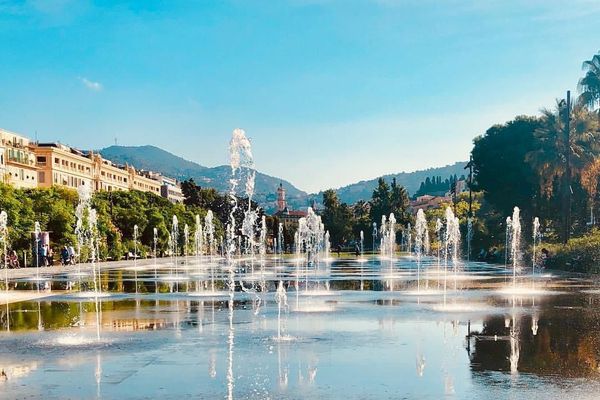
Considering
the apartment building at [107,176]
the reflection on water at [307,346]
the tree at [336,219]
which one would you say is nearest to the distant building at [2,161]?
the apartment building at [107,176]

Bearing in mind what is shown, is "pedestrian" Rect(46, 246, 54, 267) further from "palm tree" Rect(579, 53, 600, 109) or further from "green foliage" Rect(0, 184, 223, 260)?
"palm tree" Rect(579, 53, 600, 109)

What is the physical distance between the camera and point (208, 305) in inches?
749

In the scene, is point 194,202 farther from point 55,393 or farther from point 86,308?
point 55,393

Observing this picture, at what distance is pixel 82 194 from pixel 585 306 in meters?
38.7

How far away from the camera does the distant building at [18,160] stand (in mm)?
85000

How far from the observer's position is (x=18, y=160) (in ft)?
288

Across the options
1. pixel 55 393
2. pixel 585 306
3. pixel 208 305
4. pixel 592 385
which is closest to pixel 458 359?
pixel 592 385

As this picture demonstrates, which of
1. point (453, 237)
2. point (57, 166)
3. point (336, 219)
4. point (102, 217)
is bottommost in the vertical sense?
point (453, 237)

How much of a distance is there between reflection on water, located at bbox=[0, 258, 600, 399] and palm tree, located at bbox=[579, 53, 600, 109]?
100ft

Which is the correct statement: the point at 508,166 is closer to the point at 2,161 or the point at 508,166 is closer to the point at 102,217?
the point at 102,217

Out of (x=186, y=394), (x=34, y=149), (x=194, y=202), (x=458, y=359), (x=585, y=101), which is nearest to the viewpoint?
(x=186, y=394)

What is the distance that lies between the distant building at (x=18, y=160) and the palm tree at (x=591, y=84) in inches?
2479

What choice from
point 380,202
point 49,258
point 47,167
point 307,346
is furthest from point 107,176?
point 307,346

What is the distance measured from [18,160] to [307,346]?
84121mm
